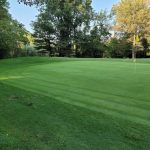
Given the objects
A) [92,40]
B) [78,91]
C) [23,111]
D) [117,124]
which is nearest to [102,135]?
[117,124]

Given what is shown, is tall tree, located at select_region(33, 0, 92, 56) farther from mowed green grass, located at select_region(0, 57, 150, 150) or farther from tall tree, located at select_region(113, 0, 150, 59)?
mowed green grass, located at select_region(0, 57, 150, 150)

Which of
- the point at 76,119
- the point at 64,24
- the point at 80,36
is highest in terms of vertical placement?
the point at 64,24

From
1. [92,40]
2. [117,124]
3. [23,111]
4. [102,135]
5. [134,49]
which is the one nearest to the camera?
[102,135]

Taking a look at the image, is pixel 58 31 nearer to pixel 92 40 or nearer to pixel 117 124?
pixel 92 40

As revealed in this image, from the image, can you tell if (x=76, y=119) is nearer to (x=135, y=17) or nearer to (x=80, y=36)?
(x=135, y=17)

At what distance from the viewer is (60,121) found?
18.5 ft

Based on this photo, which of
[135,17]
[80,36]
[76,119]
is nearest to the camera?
[76,119]

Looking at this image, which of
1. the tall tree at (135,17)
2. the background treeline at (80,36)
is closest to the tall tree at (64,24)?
the background treeline at (80,36)

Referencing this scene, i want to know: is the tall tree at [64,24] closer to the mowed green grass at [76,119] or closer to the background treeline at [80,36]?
the background treeline at [80,36]

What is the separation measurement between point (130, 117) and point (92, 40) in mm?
46973

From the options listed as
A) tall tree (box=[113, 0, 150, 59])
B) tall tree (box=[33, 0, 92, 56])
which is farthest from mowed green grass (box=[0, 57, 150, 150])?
tall tree (box=[33, 0, 92, 56])

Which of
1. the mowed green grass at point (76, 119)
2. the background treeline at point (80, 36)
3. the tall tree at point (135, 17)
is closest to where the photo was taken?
the mowed green grass at point (76, 119)

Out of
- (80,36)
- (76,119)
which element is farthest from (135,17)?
(76,119)

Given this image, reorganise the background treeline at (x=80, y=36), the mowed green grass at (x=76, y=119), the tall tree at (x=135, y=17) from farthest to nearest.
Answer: the background treeline at (x=80, y=36)
the tall tree at (x=135, y=17)
the mowed green grass at (x=76, y=119)
